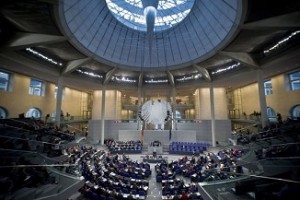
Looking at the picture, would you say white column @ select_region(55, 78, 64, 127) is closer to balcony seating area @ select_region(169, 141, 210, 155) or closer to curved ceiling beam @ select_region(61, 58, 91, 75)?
curved ceiling beam @ select_region(61, 58, 91, 75)

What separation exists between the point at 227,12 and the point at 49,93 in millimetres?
28749

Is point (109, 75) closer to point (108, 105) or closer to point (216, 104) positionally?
point (108, 105)

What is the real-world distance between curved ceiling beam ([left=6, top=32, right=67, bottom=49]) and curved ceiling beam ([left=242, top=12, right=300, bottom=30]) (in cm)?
1921

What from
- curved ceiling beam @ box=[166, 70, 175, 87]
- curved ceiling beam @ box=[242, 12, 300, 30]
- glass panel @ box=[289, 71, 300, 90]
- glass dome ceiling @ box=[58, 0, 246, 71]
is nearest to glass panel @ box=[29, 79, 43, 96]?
glass dome ceiling @ box=[58, 0, 246, 71]

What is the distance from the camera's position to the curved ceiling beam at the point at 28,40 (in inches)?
641

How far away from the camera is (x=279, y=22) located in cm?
1419

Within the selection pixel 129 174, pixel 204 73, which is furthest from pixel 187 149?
pixel 129 174

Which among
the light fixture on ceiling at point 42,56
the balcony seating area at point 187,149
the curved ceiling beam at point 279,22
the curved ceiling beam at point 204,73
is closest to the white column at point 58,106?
the light fixture on ceiling at point 42,56

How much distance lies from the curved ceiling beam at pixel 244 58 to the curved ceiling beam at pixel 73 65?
18.7m

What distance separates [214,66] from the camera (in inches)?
1104

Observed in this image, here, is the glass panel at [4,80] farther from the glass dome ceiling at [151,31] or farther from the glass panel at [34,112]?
the glass dome ceiling at [151,31]

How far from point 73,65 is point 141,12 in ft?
42.9

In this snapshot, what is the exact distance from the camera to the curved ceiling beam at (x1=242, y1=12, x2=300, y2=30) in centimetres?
1356

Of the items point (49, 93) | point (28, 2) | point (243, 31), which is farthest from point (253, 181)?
point (49, 93)
